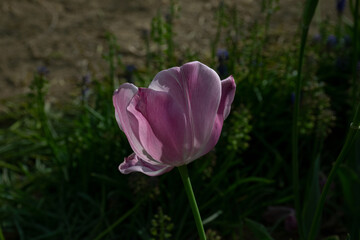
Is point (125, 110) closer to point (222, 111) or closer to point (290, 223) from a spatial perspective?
point (222, 111)

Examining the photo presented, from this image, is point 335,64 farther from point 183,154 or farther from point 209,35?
point 183,154

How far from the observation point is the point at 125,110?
0.82m

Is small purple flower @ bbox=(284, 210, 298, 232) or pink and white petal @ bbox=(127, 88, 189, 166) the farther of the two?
small purple flower @ bbox=(284, 210, 298, 232)

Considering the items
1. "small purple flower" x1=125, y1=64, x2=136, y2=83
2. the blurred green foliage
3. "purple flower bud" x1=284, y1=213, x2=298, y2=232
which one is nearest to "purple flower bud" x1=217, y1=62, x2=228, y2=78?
the blurred green foliage

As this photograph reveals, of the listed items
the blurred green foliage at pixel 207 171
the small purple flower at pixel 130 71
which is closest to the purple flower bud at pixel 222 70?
the blurred green foliage at pixel 207 171

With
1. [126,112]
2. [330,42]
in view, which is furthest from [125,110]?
[330,42]

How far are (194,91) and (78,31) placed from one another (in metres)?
3.20

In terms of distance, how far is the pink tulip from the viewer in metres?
0.79

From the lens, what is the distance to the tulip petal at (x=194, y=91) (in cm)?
79

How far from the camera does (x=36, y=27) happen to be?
393cm

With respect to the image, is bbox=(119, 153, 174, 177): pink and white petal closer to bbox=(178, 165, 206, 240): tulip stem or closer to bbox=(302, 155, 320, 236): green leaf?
bbox=(178, 165, 206, 240): tulip stem

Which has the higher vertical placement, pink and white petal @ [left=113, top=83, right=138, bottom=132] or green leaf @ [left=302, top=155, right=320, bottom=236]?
pink and white petal @ [left=113, top=83, right=138, bottom=132]

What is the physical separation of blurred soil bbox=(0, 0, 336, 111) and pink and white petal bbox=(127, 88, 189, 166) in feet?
7.24

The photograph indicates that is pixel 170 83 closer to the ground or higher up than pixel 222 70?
higher up
